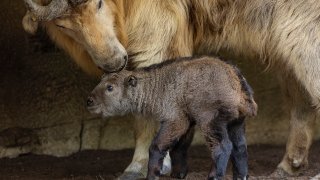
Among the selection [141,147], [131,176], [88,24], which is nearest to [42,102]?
[141,147]

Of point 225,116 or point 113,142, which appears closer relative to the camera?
point 225,116

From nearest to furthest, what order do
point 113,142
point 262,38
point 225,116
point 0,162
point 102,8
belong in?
point 225,116, point 102,8, point 262,38, point 0,162, point 113,142

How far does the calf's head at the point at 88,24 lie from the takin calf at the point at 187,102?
0.46 ft

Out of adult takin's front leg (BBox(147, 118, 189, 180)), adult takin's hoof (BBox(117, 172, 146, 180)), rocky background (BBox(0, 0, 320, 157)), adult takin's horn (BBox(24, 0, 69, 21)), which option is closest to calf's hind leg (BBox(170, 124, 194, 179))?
adult takin's hoof (BBox(117, 172, 146, 180))

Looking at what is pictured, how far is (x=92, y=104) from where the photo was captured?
19.4 ft

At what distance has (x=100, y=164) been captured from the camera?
7.49m

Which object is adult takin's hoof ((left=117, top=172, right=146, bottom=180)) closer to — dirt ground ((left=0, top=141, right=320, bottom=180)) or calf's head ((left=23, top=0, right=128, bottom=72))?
dirt ground ((left=0, top=141, right=320, bottom=180))

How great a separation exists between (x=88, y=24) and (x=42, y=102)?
1920 millimetres

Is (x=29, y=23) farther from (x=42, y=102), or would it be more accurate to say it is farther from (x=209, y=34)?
(x=42, y=102)

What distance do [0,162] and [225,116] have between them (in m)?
2.64

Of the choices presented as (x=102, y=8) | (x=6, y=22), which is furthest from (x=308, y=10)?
(x=6, y=22)

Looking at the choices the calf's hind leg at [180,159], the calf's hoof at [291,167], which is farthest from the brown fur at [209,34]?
the calf's hoof at [291,167]

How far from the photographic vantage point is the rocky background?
7707mm

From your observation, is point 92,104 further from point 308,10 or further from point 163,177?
point 308,10
